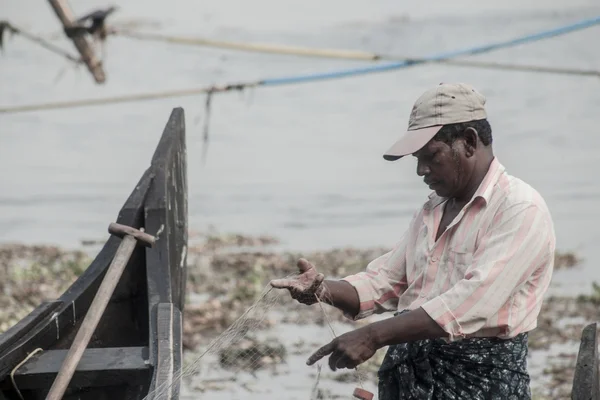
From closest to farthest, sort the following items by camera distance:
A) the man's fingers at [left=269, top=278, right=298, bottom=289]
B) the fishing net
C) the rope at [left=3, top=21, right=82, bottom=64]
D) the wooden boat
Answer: the man's fingers at [left=269, top=278, right=298, bottom=289] < the wooden boat < the fishing net < the rope at [left=3, top=21, right=82, bottom=64]

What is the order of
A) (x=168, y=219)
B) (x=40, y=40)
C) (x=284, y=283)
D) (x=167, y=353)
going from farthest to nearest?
(x=40, y=40) < (x=168, y=219) < (x=167, y=353) < (x=284, y=283)

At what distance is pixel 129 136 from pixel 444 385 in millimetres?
15732

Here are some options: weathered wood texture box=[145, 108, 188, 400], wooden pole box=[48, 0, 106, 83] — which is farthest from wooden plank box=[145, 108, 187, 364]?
wooden pole box=[48, 0, 106, 83]

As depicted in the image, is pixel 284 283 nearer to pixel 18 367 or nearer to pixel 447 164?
pixel 447 164

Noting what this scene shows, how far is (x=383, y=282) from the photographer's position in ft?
10.8

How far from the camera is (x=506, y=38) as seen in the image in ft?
72.7

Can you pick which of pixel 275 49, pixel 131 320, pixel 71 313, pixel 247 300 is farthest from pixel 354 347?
pixel 275 49

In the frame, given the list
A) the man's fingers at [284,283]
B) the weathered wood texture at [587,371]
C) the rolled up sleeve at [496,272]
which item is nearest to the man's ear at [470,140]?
the rolled up sleeve at [496,272]

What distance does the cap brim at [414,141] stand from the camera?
2.89 metres

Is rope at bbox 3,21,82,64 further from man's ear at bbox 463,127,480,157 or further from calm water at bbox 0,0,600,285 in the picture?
man's ear at bbox 463,127,480,157

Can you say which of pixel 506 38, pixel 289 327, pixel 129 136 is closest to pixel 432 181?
pixel 289 327

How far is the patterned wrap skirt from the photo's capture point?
2.94 m

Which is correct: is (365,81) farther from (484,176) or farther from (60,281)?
(484,176)

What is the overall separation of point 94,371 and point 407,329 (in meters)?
1.57
